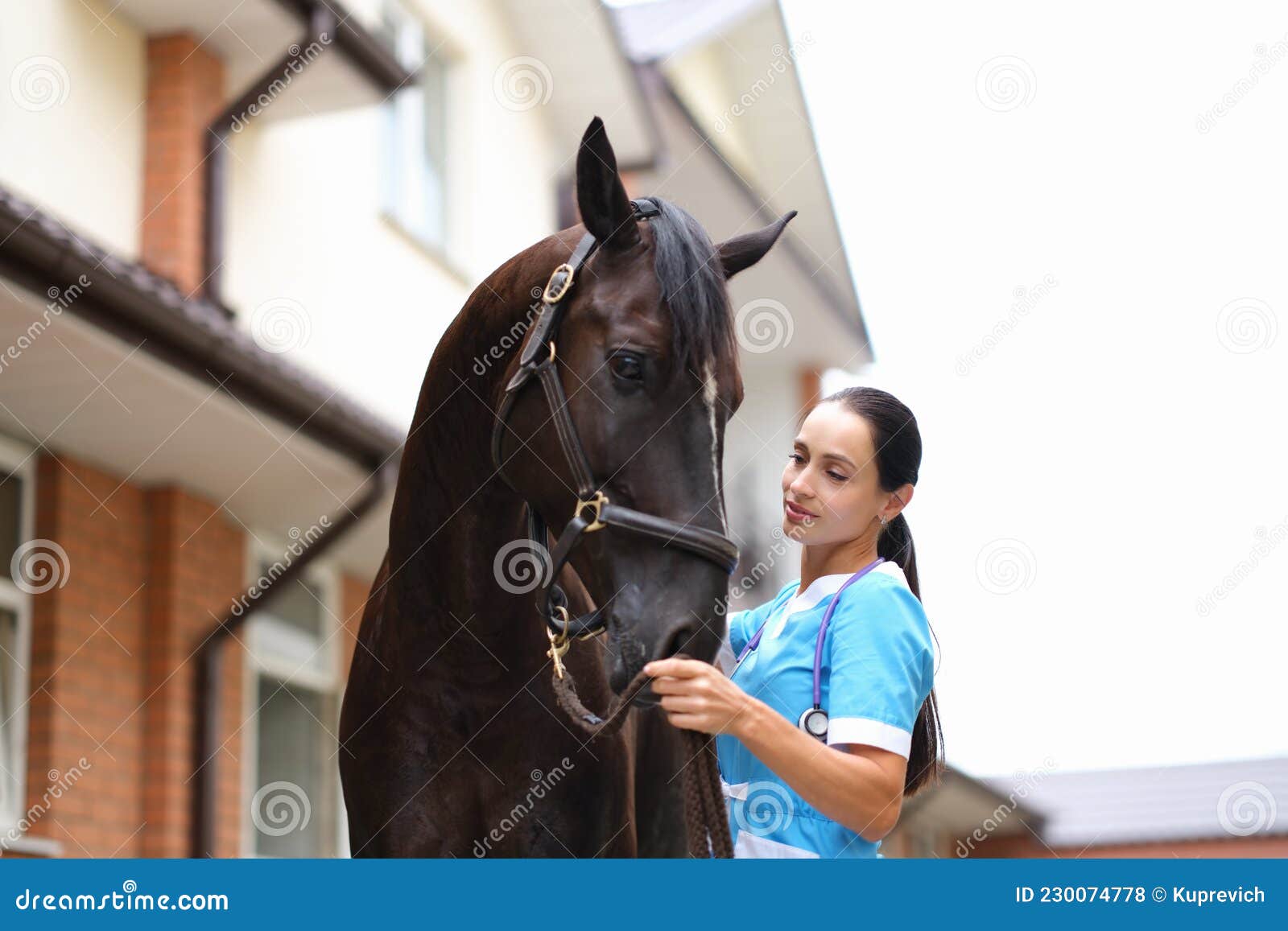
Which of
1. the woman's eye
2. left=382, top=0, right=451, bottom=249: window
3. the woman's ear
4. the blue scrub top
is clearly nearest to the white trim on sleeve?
the blue scrub top

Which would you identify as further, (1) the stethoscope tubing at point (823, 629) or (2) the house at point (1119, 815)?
(2) the house at point (1119, 815)

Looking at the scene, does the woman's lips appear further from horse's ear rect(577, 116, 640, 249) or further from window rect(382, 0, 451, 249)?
window rect(382, 0, 451, 249)

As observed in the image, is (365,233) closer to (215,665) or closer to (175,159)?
(175,159)

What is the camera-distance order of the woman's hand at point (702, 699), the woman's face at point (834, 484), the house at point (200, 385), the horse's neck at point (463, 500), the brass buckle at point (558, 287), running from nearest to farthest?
the woman's hand at point (702, 699) → the woman's face at point (834, 484) → the brass buckle at point (558, 287) → the horse's neck at point (463, 500) → the house at point (200, 385)

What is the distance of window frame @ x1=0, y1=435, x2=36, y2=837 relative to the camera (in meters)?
6.41

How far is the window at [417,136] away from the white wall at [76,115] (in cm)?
234

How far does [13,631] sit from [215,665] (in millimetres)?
1063

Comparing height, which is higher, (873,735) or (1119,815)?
(1119,815)

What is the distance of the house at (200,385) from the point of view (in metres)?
6.23

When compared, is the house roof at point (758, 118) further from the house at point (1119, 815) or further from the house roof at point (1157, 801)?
the house roof at point (1157, 801)

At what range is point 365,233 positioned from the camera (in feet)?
30.6

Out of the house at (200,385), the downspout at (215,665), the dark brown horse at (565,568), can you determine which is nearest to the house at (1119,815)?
the house at (200,385)

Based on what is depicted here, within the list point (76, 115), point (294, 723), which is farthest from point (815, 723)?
point (294, 723)

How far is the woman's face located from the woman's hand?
0.44m
